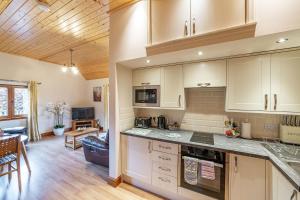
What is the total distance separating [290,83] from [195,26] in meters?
1.30

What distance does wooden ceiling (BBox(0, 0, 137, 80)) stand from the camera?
7.34 feet

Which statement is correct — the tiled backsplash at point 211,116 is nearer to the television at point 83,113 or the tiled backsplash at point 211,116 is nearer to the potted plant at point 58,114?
the television at point 83,113

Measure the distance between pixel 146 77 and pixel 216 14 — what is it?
1415 millimetres

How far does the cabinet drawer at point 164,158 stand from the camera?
2031 millimetres

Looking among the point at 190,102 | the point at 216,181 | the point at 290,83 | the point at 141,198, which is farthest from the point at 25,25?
the point at 290,83

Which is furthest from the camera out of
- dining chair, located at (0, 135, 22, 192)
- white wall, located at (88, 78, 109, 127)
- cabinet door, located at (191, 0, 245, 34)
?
white wall, located at (88, 78, 109, 127)

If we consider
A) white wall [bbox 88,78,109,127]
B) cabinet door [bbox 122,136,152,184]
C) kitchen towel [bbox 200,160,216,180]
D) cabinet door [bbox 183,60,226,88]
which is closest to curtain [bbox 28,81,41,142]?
white wall [bbox 88,78,109,127]

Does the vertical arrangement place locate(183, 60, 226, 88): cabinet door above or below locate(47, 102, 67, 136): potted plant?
above

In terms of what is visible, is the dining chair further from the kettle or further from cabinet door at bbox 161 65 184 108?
cabinet door at bbox 161 65 184 108

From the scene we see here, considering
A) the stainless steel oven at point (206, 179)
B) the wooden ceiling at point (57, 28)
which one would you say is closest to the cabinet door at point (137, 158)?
the stainless steel oven at point (206, 179)

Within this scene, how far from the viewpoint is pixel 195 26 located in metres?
1.69

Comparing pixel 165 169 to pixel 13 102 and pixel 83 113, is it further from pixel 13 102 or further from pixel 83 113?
pixel 13 102

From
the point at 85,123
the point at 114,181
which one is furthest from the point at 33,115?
the point at 114,181

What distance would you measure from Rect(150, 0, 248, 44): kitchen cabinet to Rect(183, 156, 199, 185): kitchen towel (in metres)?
1.56
